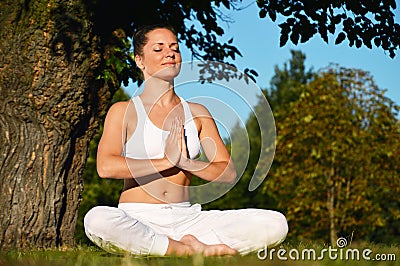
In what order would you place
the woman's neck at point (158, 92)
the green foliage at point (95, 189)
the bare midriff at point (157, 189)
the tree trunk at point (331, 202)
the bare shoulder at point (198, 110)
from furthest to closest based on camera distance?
A: 1. the green foliage at point (95, 189)
2. the tree trunk at point (331, 202)
3. the bare shoulder at point (198, 110)
4. the woman's neck at point (158, 92)
5. the bare midriff at point (157, 189)

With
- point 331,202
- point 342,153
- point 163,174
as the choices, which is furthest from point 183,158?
point 331,202

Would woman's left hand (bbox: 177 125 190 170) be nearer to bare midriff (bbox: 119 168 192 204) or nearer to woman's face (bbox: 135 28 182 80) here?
bare midriff (bbox: 119 168 192 204)

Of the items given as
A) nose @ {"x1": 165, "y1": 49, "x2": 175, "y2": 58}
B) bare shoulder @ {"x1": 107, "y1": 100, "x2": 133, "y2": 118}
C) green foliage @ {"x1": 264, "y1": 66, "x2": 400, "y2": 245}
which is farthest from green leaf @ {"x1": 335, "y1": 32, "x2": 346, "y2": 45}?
green foliage @ {"x1": 264, "y1": 66, "x2": 400, "y2": 245}

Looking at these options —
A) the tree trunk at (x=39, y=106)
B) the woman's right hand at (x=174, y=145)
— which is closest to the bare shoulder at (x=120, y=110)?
the woman's right hand at (x=174, y=145)

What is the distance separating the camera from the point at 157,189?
4492 millimetres

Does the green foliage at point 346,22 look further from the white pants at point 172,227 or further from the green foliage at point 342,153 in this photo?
the green foliage at point 342,153

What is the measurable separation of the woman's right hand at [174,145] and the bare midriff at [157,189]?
0.23 metres

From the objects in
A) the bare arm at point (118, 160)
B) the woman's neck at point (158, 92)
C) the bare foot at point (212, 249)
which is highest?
the woman's neck at point (158, 92)

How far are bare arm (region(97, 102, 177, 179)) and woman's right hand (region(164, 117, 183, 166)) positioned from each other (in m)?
0.01

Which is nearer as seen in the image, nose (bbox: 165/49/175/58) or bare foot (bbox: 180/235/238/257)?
bare foot (bbox: 180/235/238/257)

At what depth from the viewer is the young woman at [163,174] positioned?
412cm

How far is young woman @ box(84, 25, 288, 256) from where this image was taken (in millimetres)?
4121

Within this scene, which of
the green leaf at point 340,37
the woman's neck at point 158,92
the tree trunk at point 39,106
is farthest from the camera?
the green leaf at point 340,37

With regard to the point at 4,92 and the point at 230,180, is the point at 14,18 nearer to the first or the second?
the point at 4,92
